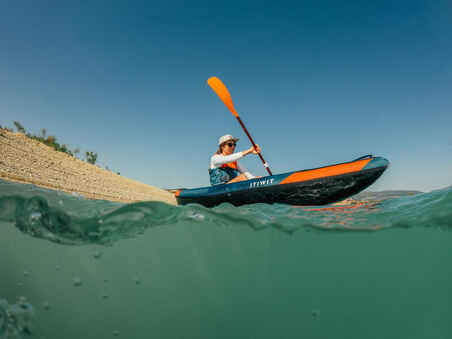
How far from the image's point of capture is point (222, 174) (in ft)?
20.0

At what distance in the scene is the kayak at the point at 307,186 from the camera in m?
4.73

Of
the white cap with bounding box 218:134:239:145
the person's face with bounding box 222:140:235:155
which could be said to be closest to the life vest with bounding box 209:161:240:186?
the person's face with bounding box 222:140:235:155

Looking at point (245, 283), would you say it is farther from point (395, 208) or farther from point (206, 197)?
point (395, 208)

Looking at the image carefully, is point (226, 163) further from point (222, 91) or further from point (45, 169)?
point (45, 169)

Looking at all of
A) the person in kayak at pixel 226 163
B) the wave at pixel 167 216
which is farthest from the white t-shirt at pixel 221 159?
the wave at pixel 167 216

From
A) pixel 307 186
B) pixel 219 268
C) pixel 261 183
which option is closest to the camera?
pixel 307 186

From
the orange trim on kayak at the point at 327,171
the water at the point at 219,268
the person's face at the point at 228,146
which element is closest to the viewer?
the water at the point at 219,268

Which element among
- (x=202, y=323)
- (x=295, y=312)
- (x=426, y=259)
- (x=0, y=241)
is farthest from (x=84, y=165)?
(x=426, y=259)

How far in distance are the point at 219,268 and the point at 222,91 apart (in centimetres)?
522

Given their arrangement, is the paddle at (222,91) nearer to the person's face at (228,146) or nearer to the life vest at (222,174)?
the person's face at (228,146)

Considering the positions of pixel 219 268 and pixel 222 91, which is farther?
pixel 222 91

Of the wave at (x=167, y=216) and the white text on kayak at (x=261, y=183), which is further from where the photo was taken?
the white text on kayak at (x=261, y=183)

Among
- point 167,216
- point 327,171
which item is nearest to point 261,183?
point 327,171

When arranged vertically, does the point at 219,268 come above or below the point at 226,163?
below
